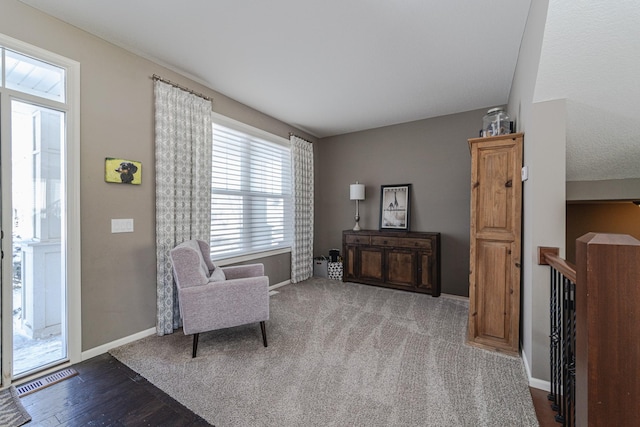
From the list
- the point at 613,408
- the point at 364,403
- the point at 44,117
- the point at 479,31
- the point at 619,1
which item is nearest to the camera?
the point at 613,408

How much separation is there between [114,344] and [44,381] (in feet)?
1.65

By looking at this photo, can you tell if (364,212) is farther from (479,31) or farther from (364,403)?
(364,403)

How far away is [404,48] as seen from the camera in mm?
2535

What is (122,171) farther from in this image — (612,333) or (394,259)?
(394,259)

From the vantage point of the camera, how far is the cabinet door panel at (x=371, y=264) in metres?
4.37

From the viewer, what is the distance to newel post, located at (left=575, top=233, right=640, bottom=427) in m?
0.73

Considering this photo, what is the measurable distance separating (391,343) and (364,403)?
2.90 ft

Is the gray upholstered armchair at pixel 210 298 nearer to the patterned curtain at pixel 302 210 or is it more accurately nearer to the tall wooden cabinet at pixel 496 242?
the tall wooden cabinet at pixel 496 242

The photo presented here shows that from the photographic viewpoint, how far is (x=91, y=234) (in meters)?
2.32

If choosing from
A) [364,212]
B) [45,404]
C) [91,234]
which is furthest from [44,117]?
[364,212]

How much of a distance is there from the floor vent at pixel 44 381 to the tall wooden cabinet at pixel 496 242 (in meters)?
3.40

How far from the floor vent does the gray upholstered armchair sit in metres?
0.84

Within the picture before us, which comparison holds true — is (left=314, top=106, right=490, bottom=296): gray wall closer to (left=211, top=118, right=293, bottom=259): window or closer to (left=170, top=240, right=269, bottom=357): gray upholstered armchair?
(left=211, top=118, right=293, bottom=259): window

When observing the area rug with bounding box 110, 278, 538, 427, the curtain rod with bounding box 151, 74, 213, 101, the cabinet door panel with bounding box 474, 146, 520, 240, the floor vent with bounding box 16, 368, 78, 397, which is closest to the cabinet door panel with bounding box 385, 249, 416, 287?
the area rug with bounding box 110, 278, 538, 427
